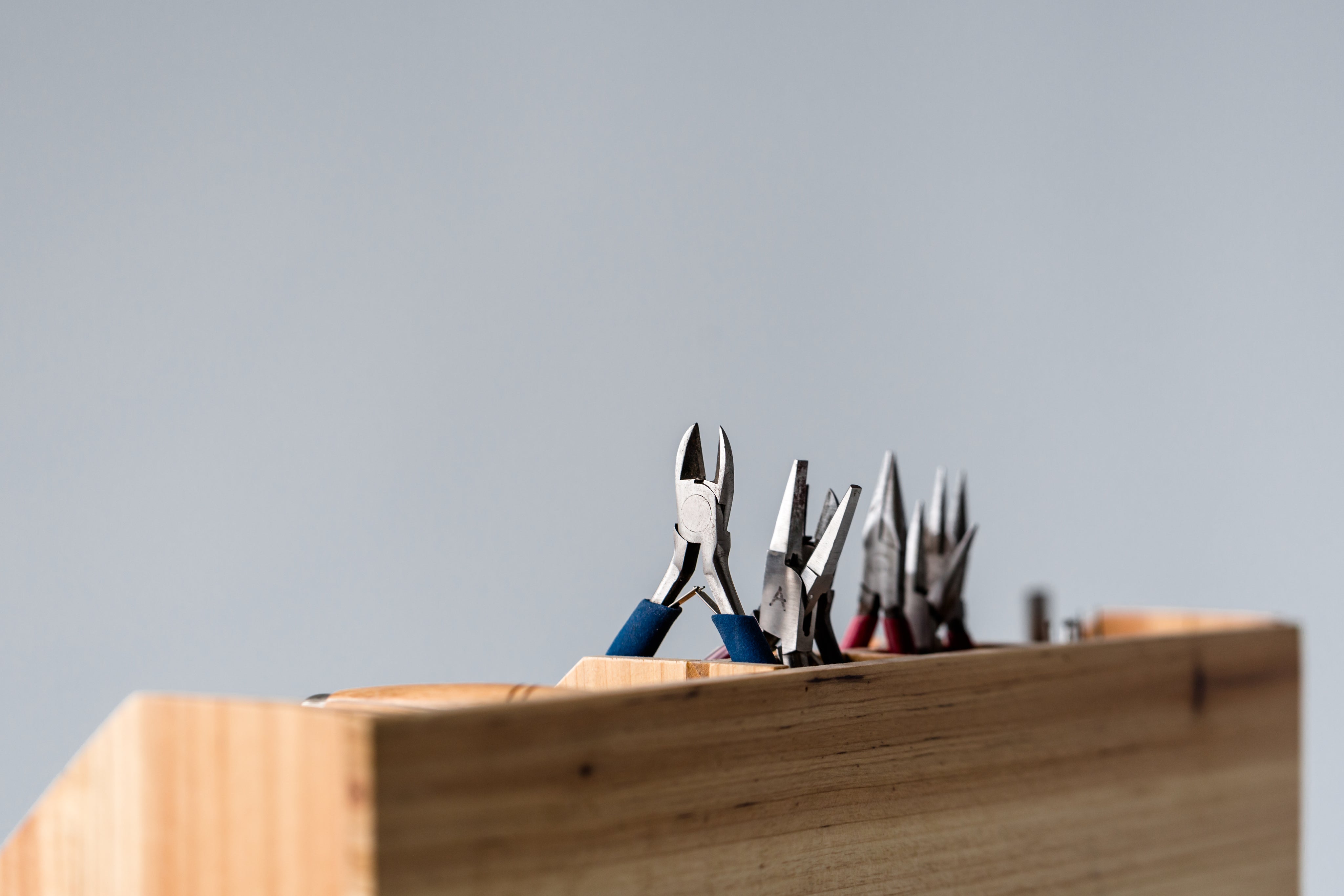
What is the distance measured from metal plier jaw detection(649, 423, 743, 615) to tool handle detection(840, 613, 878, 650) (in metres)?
0.23

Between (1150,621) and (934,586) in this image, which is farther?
(1150,621)

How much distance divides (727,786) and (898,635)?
412 millimetres

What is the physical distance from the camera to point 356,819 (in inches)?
22.9

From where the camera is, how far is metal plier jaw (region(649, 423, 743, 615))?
936mm

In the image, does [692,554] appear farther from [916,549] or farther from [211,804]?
[211,804]

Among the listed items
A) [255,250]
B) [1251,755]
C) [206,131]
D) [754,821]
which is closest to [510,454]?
[255,250]

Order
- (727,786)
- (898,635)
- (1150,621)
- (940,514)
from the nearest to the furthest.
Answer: (727,786), (898,635), (940,514), (1150,621)

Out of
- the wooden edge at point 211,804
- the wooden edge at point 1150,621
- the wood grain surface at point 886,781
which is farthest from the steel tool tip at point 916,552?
the wooden edge at point 211,804

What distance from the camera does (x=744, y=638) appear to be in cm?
90

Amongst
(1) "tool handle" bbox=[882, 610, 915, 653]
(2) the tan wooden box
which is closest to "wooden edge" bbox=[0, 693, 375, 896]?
(2) the tan wooden box

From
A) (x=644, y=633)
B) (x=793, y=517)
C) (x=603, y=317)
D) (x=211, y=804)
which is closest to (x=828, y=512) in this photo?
(x=793, y=517)

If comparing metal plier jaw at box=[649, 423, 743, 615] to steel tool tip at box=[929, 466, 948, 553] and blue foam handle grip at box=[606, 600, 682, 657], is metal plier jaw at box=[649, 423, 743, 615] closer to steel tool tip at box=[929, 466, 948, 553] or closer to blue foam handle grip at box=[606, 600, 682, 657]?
blue foam handle grip at box=[606, 600, 682, 657]

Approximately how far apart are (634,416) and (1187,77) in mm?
1144

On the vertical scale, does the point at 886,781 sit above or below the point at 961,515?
below
